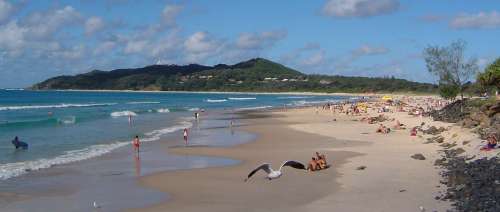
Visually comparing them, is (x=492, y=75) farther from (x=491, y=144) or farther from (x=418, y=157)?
(x=491, y=144)

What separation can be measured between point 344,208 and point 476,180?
11.4 ft

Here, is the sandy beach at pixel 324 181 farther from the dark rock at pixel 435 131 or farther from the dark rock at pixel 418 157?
the dark rock at pixel 435 131

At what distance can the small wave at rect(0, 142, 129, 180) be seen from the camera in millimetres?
21391

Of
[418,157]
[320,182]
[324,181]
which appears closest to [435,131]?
[418,157]

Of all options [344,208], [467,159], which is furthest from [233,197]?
[467,159]

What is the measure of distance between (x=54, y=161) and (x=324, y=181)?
38.1 ft

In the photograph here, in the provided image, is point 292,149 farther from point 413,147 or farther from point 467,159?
point 467,159

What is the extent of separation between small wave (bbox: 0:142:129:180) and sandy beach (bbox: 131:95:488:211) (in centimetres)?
371

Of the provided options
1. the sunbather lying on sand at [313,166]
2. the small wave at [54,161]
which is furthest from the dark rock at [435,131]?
the small wave at [54,161]

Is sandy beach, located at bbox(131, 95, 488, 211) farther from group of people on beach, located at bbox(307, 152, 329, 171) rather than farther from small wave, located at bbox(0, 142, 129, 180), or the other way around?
small wave, located at bbox(0, 142, 129, 180)

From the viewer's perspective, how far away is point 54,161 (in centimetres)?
2427

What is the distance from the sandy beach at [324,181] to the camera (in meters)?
14.9

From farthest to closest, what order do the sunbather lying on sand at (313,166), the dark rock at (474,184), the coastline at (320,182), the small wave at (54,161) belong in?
the small wave at (54,161)
the sunbather lying on sand at (313,166)
the coastline at (320,182)
the dark rock at (474,184)

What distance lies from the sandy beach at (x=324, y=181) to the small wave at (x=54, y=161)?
3.71 meters
